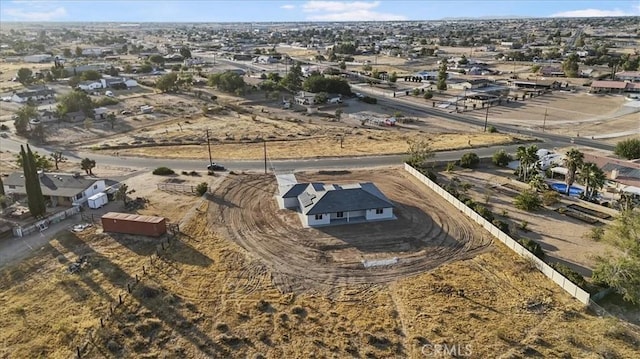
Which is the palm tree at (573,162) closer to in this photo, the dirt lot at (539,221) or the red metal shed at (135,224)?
the dirt lot at (539,221)

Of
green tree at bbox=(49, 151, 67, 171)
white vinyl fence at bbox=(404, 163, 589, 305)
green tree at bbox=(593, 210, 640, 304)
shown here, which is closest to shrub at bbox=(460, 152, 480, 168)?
white vinyl fence at bbox=(404, 163, 589, 305)

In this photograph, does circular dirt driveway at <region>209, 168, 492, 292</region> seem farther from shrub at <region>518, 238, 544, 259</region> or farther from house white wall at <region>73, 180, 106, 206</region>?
house white wall at <region>73, 180, 106, 206</region>

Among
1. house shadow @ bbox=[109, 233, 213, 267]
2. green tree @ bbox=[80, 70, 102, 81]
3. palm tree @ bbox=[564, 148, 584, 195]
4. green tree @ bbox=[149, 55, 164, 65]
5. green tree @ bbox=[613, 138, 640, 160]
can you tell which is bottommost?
house shadow @ bbox=[109, 233, 213, 267]

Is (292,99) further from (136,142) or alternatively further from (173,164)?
(173,164)

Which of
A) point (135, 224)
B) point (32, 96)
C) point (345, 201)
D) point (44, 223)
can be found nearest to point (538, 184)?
point (345, 201)

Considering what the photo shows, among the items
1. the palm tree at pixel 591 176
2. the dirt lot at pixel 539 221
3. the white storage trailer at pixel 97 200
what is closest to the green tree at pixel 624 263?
the dirt lot at pixel 539 221
